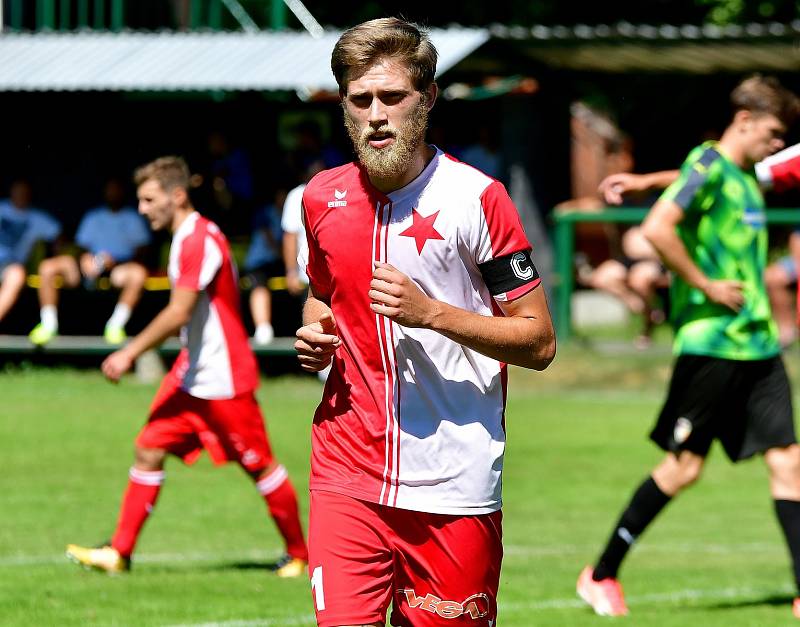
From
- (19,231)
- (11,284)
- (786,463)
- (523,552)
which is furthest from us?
(19,231)

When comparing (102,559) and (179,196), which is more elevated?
(179,196)

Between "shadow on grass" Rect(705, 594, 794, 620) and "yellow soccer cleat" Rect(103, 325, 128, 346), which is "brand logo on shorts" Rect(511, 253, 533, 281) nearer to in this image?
"shadow on grass" Rect(705, 594, 794, 620)

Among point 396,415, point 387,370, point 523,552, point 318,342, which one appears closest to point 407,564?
point 396,415

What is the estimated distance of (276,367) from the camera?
774 inches

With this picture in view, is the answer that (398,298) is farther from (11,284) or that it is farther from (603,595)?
(11,284)

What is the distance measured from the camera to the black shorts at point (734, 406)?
319 inches

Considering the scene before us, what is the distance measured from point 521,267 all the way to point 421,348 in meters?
0.40

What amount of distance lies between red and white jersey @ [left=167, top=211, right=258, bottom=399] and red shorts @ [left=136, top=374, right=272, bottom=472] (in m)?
0.06

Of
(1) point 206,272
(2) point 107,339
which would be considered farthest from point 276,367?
(1) point 206,272

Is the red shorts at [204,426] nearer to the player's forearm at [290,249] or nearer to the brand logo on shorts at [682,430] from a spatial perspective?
the brand logo on shorts at [682,430]

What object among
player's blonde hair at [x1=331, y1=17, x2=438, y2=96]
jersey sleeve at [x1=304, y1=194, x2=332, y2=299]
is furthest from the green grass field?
player's blonde hair at [x1=331, y1=17, x2=438, y2=96]

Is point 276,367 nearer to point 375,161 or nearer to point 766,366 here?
point 766,366

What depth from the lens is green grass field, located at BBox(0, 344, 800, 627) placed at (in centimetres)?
790

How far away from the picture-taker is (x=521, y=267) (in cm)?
500
